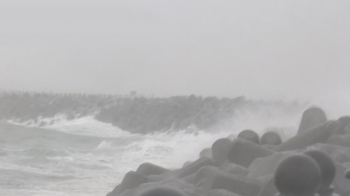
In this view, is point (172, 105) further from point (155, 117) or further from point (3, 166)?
point (3, 166)

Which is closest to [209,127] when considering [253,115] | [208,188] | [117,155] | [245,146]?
[253,115]

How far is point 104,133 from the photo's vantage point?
25.0m

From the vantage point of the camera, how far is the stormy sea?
10094mm

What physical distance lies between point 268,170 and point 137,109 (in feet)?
72.1

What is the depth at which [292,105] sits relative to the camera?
62.4 feet

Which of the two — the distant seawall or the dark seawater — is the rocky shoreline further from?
the distant seawall

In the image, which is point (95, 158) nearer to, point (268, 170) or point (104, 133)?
point (268, 170)

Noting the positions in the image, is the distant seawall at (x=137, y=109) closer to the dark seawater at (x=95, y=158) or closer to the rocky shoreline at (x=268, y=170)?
the dark seawater at (x=95, y=158)

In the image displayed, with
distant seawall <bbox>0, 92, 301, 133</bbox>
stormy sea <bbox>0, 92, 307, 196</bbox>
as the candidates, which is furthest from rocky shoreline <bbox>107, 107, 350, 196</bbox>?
distant seawall <bbox>0, 92, 301, 133</bbox>

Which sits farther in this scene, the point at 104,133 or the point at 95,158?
the point at 104,133

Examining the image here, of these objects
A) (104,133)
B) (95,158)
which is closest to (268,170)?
(95,158)

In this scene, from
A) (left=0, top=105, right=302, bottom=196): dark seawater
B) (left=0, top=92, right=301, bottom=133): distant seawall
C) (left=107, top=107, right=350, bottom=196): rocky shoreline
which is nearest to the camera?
(left=107, top=107, right=350, bottom=196): rocky shoreline

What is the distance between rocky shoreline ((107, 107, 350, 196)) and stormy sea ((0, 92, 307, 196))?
6.68ft

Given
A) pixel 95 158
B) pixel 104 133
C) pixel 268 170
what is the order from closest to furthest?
pixel 268 170
pixel 95 158
pixel 104 133
